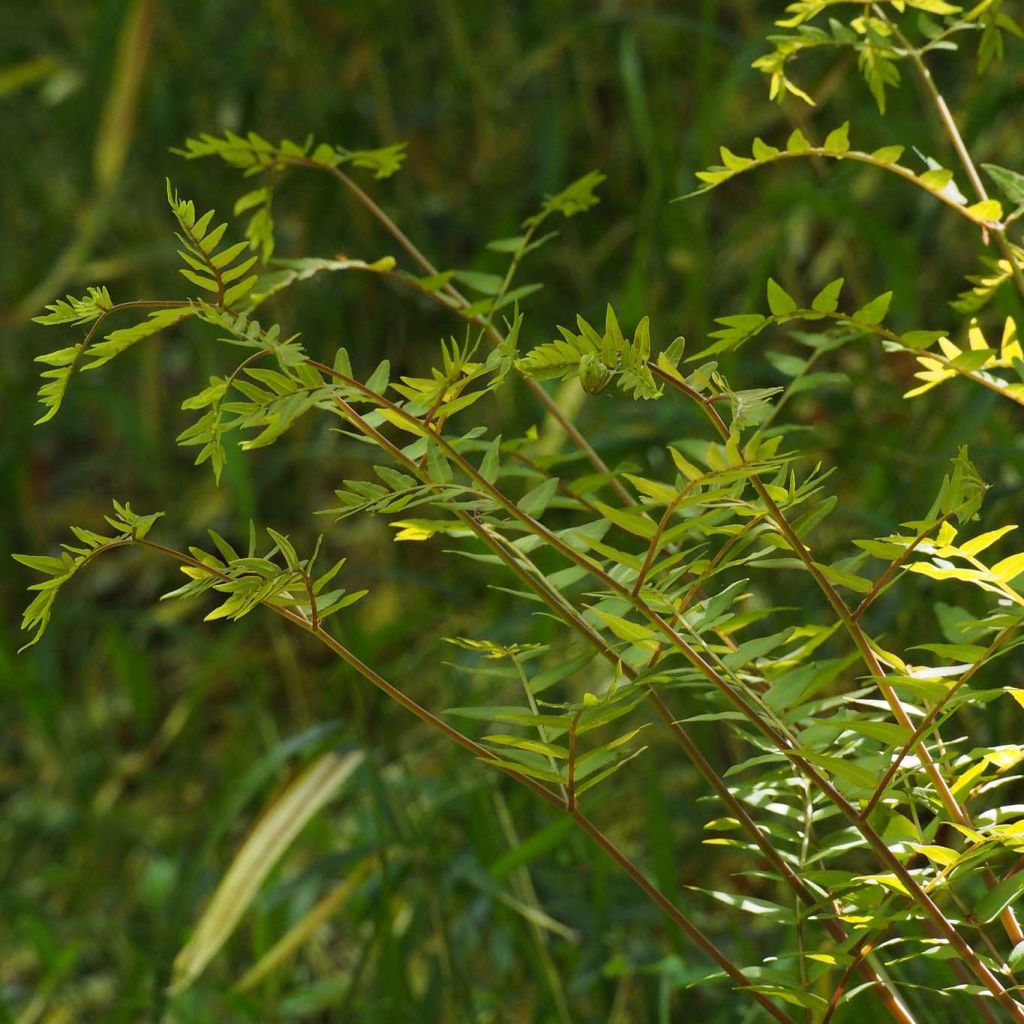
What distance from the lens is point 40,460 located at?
1785 mm

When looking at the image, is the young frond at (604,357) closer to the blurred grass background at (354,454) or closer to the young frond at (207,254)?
the young frond at (207,254)

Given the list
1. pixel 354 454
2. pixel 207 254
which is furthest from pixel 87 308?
pixel 354 454

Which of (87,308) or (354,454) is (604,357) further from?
(354,454)

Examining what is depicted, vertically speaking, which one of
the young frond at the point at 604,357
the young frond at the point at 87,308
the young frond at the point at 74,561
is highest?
the young frond at the point at 87,308

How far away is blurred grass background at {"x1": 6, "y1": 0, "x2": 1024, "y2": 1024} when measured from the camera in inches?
30.0

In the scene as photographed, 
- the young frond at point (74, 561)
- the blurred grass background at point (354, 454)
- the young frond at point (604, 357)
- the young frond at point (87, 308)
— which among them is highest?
the young frond at point (87, 308)

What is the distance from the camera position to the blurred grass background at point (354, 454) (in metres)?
0.76

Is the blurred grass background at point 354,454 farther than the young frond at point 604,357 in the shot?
Yes

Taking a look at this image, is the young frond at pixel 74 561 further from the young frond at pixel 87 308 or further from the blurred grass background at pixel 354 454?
the blurred grass background at pixel 354 454

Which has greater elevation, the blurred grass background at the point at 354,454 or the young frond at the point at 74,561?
the young frond at the point at 74,561

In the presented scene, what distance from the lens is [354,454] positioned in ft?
3.28

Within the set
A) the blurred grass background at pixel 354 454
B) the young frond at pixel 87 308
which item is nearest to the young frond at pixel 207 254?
the young frond at pixel 87 308

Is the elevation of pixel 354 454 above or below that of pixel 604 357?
below

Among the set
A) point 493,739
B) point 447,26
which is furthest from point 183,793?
point 493,739
